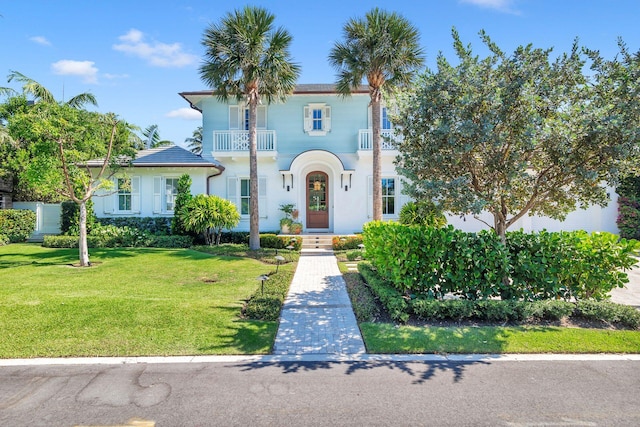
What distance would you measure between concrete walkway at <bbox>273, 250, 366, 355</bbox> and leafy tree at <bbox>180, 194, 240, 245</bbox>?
20.6 feet

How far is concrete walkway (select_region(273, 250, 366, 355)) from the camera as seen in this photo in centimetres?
577

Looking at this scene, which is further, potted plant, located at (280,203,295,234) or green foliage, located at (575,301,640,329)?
potted plant, located at (280,203,295,234)

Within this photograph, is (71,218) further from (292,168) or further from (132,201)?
(292,168)

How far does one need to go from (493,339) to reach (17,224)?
2136 cm

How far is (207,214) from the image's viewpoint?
51.8 ft

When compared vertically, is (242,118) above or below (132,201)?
above

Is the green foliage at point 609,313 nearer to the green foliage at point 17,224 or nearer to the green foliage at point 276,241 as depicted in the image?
the green foliage at point 276,241

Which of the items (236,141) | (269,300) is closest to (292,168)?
(236,141)

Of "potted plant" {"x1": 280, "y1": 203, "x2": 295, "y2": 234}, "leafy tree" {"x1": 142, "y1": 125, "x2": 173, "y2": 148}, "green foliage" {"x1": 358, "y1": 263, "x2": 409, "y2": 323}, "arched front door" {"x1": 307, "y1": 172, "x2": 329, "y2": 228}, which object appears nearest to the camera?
"green foliage" {"x1": 358, "y1": 263, "x2": 409, "y2": 323}

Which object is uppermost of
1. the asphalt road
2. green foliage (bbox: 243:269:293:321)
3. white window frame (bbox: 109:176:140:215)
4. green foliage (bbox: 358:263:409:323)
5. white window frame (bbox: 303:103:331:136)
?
white window frame (bbox: 303:103:331:136)

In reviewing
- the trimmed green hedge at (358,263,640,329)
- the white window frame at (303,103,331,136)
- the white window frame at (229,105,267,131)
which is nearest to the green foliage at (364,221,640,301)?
the trimmed green hedge at (358,263,640,329)

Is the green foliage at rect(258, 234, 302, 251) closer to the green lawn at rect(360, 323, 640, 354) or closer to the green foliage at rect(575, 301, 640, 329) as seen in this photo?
the green lawn at rect(360, 323, 640, 354)

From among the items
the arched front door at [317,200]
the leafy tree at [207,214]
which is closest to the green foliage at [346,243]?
the arched front door at [317,200]

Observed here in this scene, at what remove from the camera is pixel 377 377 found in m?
4.78
